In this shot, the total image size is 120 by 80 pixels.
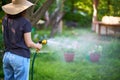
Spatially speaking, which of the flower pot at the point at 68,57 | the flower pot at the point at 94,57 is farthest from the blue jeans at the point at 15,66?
the flower pot at the point at 94,57

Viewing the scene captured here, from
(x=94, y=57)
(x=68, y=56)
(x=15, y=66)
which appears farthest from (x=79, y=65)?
(x=15, y=66)

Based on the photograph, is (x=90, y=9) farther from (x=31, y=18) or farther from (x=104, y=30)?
(x=31, y=18)

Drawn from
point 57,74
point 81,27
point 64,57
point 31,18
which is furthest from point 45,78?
point 81,27

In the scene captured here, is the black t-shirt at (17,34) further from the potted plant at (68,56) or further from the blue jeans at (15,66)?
the potted plant at (68,56)

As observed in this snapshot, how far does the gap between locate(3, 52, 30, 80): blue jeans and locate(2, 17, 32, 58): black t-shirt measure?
5 centimetres

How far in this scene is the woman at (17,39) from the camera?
3678 millimetres

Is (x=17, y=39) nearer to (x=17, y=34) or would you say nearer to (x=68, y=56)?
(x=17, y=34)

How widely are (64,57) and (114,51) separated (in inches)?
55.2

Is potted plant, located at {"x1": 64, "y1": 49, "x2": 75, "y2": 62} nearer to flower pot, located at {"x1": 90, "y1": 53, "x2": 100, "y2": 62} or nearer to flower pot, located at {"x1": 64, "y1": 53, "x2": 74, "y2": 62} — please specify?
flower pot, located at {"x1": 64, "y1": 53, "x2": 74, "y2": 62}

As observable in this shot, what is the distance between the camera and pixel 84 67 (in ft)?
23.8

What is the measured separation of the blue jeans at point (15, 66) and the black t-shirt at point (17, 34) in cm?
5

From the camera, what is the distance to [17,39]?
3.70 metres

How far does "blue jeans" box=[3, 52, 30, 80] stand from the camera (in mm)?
3699

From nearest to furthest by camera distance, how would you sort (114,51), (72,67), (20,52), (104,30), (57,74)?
1. (20,52)
2. (57,74)
3. (72,67)
4. (114,51)
5. (104,30)
